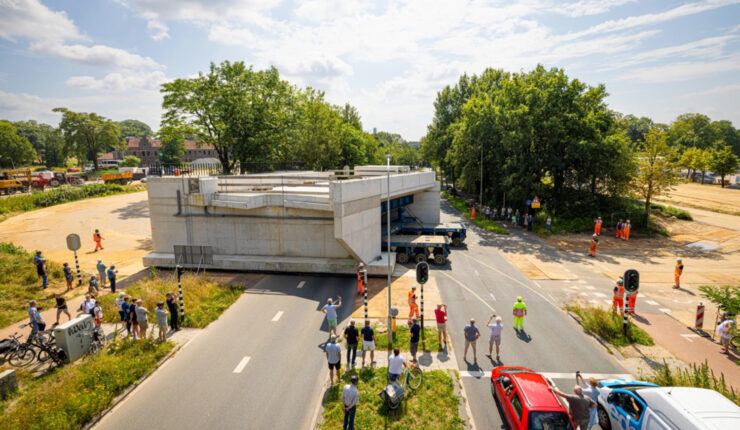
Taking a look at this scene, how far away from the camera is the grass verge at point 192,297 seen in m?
14.6

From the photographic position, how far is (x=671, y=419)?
22.7ft

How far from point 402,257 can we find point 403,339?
9.87 meters

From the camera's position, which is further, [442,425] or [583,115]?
[583,115]

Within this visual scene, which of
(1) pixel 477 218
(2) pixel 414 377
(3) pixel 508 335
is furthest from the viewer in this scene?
(1) pixel 477 218

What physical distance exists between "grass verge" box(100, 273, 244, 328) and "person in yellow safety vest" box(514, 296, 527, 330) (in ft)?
41.0

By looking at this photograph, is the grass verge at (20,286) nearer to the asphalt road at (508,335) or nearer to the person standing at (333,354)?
the person standing at (333,354)

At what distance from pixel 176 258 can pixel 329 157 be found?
31038 mm

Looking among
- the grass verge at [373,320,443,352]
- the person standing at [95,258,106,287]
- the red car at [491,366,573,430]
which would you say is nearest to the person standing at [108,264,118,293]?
the person standing at [95,258,106,287]

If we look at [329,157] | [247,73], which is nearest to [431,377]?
[247,73]

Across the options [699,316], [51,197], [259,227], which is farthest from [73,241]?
[51,197]

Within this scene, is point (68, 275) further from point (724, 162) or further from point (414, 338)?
point (724, 162)

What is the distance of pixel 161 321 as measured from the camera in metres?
12.4

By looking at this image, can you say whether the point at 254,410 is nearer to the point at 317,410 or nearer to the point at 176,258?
the point at 317,410

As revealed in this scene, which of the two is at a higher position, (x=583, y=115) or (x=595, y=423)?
(x=583, y=115)
